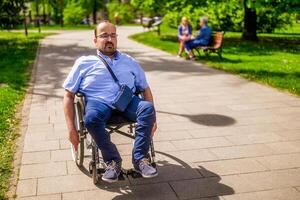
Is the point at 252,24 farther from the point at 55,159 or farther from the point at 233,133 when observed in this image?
the point at 55,159

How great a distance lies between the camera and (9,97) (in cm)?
870

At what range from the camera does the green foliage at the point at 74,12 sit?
53.3 m

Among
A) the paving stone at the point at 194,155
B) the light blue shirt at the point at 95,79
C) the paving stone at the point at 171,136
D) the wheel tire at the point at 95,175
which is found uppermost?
the light blue shirt at the point at 95,79

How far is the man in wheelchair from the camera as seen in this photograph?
429 cm

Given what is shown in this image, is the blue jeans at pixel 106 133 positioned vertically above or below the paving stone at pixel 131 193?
above

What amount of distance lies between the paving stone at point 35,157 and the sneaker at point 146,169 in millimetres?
1536

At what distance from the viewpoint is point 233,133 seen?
6.33 meters

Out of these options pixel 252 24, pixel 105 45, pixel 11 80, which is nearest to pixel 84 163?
pixel 105 45

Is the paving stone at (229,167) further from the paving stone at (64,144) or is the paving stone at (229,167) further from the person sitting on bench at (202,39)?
the person sitting on bench at (202,39)

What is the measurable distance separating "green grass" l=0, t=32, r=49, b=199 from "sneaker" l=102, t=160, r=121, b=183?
38.9 inches

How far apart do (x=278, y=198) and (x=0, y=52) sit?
15.3 meters

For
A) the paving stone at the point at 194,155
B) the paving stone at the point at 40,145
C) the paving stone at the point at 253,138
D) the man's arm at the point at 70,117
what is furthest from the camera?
the paving stone at the point at 253,138

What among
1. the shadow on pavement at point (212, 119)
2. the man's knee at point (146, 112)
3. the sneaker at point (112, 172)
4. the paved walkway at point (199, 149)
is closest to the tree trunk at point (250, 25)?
the paved walkway at point (199, 149)

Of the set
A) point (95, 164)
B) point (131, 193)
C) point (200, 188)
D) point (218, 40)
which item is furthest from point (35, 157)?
point (218, 40)
